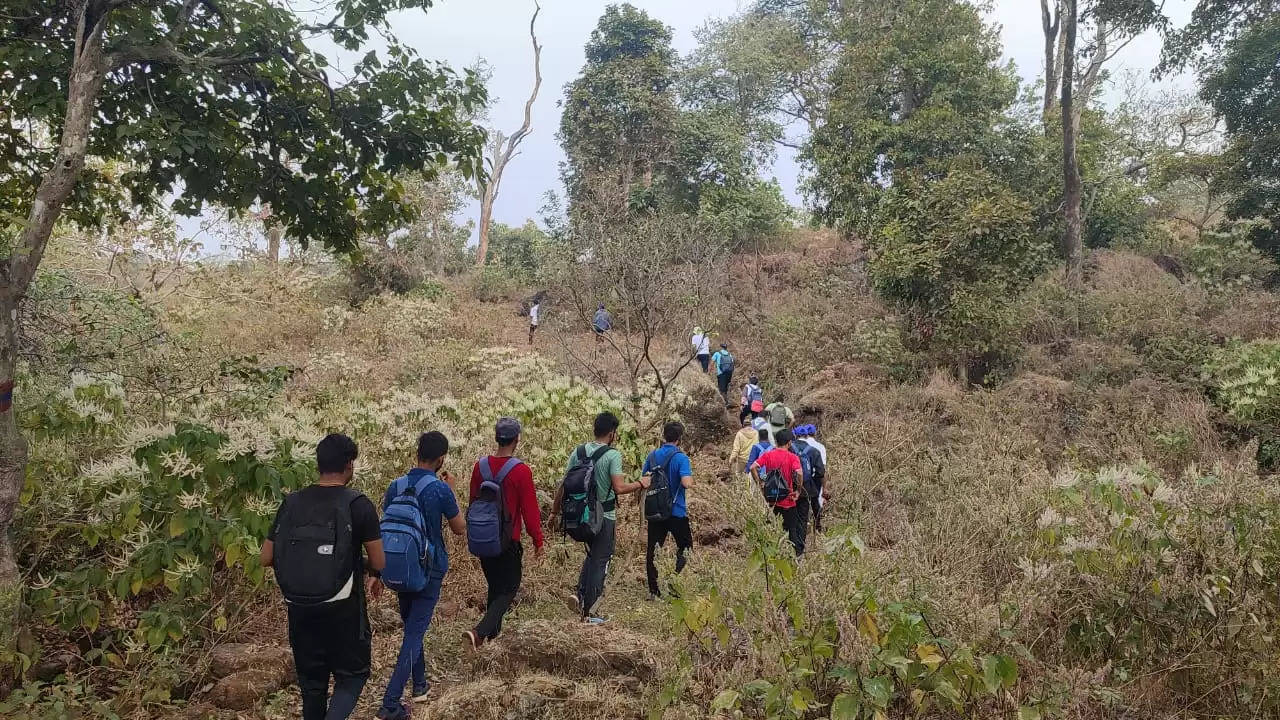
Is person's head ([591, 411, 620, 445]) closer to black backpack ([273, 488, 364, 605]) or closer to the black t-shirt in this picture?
the black t-shirt

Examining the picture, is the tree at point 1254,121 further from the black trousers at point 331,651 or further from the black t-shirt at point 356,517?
the black trousers at point 331,651

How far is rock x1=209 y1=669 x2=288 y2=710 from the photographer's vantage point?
3918 mm

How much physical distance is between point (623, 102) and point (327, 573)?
78.1ft

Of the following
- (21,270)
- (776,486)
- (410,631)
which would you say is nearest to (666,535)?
(776,486)

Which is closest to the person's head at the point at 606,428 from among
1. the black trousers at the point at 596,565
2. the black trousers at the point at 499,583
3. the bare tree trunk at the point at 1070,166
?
the black trousers at the point at 596,565

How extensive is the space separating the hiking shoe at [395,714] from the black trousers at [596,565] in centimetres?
147

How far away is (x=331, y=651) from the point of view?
317 centimetres

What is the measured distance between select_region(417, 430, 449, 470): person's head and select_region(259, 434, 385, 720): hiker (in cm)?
63

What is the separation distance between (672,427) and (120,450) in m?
3.47

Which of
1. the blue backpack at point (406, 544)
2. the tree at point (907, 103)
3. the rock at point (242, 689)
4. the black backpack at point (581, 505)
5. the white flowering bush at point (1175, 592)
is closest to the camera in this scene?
the white flowering bush at point (1175, 592)

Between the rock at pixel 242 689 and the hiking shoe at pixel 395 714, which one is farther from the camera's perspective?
the rock at pixel 242 689

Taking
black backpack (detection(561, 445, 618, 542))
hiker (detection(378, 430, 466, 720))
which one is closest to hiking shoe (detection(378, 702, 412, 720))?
hiker (detection(378, 430, 466, 720))

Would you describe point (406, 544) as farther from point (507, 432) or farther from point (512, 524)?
point (507, 432)

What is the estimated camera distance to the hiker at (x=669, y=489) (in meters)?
5.38
